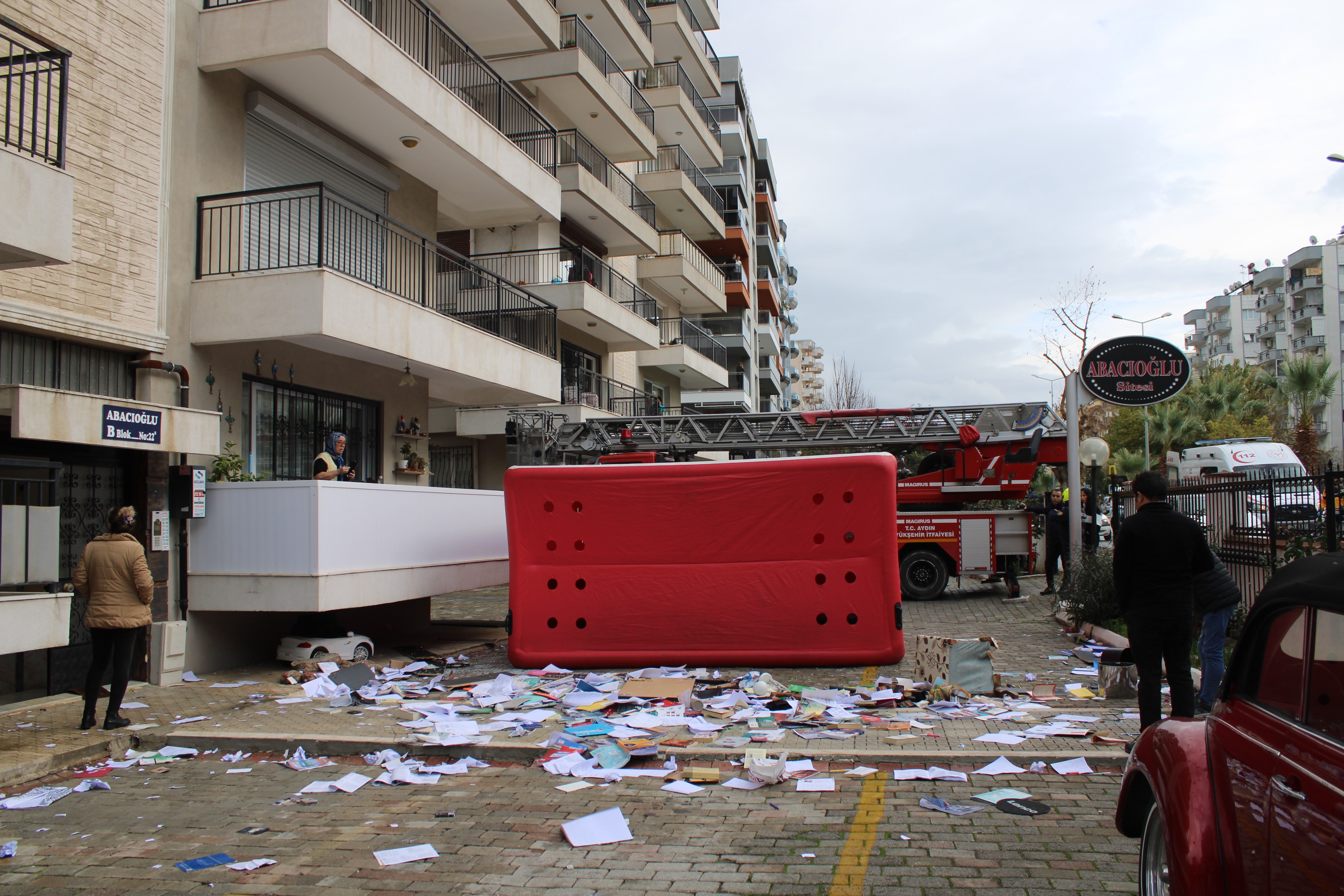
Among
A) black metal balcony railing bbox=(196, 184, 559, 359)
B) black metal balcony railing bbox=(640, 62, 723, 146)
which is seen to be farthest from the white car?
black metal balcony railing bbox=(640, 62, 723, 146)

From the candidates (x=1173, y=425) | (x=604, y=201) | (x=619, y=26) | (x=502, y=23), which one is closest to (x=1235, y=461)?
(x=604, y=201)

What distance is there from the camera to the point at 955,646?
28.6 ft

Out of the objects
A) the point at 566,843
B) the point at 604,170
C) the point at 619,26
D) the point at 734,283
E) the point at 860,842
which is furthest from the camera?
the point at 734,283

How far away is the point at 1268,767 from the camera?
2.80 m

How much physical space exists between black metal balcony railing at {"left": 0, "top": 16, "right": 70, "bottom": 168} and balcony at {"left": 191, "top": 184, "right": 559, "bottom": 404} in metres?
1.82

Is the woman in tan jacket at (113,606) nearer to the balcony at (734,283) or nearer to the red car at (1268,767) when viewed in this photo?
the red car at (1268,767)

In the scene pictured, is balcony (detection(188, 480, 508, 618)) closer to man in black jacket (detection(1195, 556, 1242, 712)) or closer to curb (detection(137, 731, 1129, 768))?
curb (detection(137, 731, 1129, 768))

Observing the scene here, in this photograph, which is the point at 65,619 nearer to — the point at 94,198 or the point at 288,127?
the point at 94,198

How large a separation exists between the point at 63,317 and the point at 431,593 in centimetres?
496

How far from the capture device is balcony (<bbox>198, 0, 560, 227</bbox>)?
1080cm

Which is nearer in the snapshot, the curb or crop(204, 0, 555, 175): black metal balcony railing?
the curb

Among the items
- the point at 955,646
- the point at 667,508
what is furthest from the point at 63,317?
the point at 955,646

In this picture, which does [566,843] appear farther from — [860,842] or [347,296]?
[347,296]

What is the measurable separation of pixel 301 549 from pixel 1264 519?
9.92 meters
